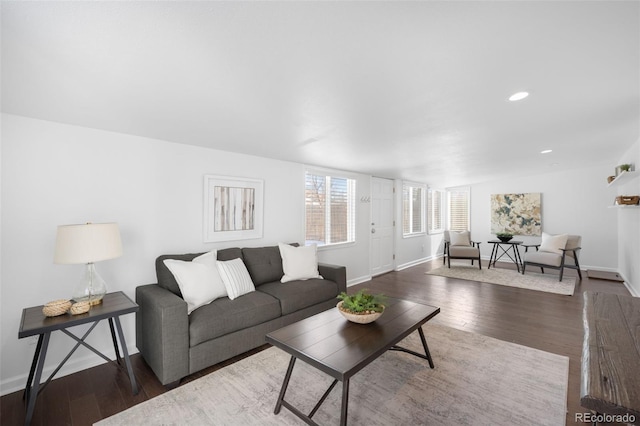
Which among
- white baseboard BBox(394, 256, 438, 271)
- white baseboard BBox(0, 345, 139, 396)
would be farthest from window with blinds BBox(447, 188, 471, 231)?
white baseboard BBox(0, 345, 139, 396)

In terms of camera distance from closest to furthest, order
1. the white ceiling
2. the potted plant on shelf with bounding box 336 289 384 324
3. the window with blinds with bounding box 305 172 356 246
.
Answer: the white ceiling
the potted plant on shelf with bounding box 336 289 384 324
the window with blinds with bounding box 305 172 356 246

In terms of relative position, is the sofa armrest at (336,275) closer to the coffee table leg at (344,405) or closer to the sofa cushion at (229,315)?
the sofa cushion at (229,315)

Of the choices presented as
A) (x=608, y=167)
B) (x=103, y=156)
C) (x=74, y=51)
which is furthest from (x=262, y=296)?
(x=608, y=167)

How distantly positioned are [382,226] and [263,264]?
128 inches

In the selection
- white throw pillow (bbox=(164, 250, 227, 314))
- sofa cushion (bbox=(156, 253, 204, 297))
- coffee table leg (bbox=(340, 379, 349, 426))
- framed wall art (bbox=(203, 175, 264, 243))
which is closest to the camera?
coffee table leg (bbox=(340, 379, 349, 426))

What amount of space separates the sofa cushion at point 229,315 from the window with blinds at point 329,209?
1752 mm

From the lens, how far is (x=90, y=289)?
2178 millimetres

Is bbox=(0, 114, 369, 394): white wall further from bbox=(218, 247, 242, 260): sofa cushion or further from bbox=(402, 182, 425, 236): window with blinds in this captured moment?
bbox=(402, 182, 425, 236): window with blinds

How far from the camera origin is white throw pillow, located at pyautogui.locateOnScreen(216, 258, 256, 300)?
2789 millimetres

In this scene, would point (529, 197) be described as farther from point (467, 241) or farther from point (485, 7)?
point (485, 7)

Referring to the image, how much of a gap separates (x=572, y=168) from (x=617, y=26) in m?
6.48

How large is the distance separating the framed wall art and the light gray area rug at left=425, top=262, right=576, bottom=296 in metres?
4.17

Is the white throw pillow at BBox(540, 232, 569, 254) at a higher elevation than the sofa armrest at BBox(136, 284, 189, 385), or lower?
higher

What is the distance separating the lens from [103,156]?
254 cm
